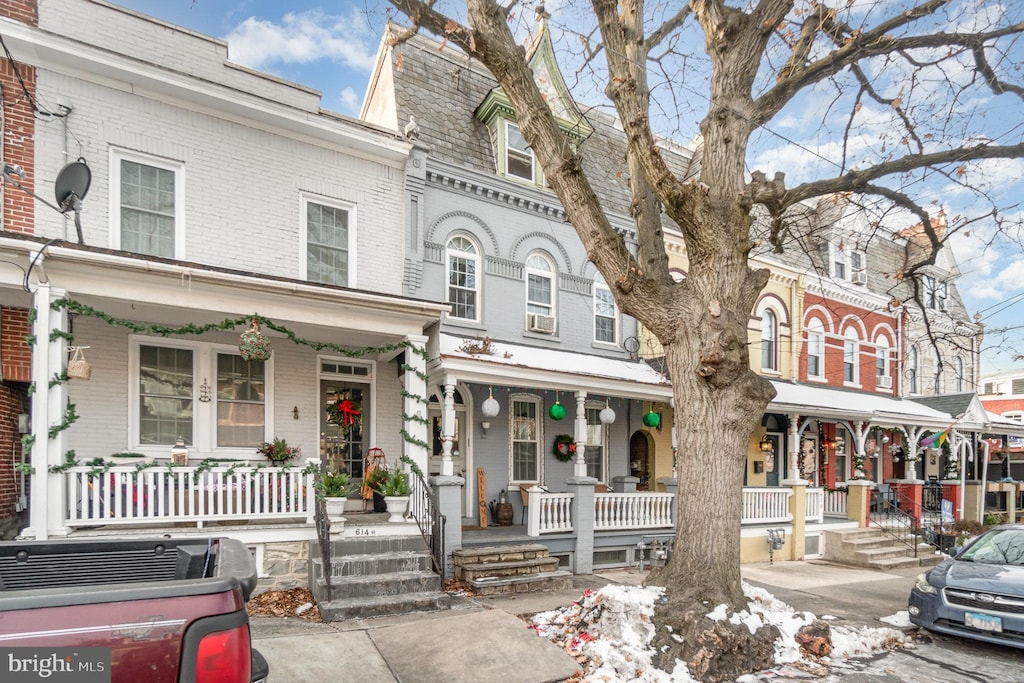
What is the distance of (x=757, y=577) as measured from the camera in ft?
34.5

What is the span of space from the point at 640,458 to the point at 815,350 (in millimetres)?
7057

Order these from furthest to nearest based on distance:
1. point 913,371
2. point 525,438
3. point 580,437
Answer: point 913,371
point 525,438
point 580,437

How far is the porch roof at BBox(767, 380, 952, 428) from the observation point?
13.8m

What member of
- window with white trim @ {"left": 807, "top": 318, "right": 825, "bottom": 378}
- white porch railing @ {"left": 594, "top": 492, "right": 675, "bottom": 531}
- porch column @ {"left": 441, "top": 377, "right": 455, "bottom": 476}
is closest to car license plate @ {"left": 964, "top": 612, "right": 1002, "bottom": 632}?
white porch railing @ {"left": 594, "top": 492, "right": 675, "bottom": 531}

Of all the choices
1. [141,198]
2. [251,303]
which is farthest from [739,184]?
[141,198]

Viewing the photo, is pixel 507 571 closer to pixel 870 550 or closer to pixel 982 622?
pixel 982 622

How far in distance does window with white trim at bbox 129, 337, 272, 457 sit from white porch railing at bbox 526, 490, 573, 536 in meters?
4.47

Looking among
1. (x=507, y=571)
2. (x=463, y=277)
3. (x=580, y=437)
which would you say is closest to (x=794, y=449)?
(x=580, y=437)

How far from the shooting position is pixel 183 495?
745cm

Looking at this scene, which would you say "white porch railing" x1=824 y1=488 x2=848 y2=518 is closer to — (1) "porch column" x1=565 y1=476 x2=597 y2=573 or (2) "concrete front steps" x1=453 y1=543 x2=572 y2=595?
(1) "porch column" x1=565 y1=476 x2=597 y2=573

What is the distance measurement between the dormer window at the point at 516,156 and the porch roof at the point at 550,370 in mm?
3716

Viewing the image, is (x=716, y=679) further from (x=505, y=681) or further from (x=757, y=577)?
(x=757, y=577)

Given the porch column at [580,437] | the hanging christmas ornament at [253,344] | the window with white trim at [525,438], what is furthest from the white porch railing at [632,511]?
the hanging christmas ornament at [253,344]

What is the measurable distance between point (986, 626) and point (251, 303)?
9449mm
